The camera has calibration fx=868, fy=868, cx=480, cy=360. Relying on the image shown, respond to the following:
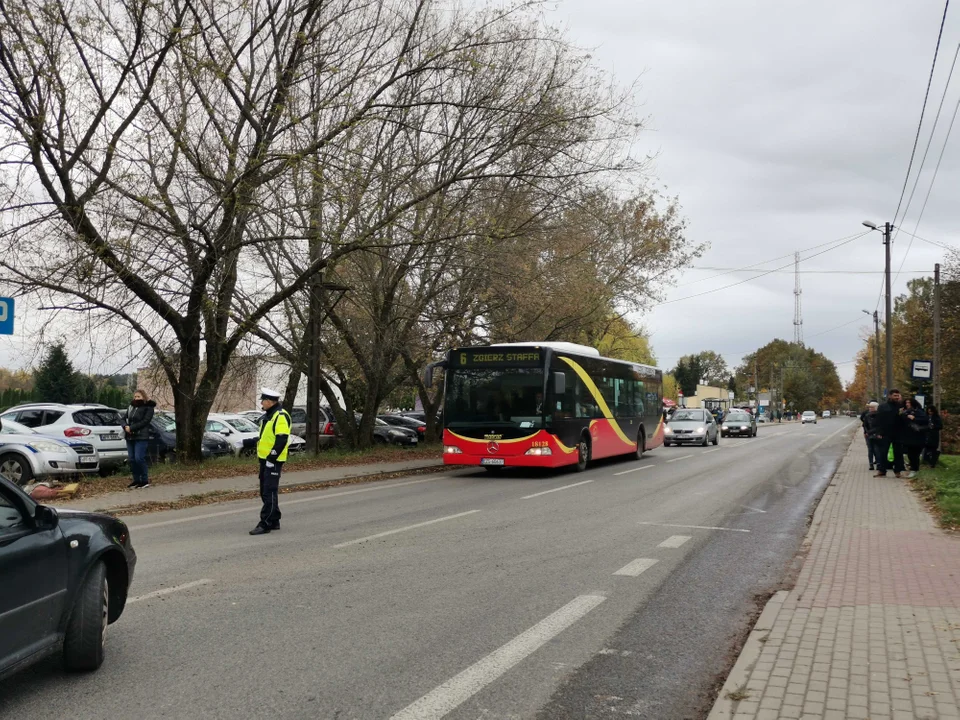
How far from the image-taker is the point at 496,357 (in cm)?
1939

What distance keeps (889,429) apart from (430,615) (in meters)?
14.4

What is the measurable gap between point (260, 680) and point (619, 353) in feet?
120

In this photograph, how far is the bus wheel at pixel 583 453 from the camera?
813 inches

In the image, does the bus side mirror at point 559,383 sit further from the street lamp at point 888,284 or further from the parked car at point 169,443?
the street lamp at point 888,284

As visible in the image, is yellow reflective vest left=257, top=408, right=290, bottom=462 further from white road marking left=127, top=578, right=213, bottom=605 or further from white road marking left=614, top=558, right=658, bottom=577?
white road marking left=614, top=558, right=658, bottom=577

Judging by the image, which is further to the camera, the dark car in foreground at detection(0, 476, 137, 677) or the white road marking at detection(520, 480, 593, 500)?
the white road marking at detection(520, 480, 593, 500)

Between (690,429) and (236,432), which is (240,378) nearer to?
(236,432)

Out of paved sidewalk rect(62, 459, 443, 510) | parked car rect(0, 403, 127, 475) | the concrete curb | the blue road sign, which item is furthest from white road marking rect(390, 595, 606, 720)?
parked car rect(0, 403, 127, 475)

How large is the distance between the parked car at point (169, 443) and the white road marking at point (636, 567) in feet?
50.3

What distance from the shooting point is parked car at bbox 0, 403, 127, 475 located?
1673 cm

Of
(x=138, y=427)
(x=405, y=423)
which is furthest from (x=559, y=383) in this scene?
(x=405, y=423)

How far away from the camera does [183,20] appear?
1557cm

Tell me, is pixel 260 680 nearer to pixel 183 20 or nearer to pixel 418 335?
pixel 183 20

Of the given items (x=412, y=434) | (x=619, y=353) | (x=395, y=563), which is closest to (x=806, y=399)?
(x=619, y=353)
